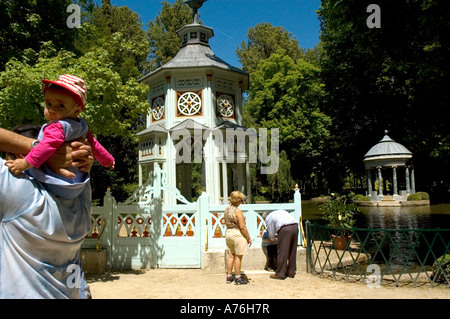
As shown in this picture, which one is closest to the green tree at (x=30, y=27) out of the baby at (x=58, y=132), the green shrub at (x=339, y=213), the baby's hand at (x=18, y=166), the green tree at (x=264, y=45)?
the baby at (x=58, y=132)

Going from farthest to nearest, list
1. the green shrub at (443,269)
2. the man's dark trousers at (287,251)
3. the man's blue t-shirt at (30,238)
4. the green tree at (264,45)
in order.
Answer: the green tree at (264,45)
the man's dark trousers at (287,251)
the green shrub at (443,269)
the man's blue t-shirt at (30,238)

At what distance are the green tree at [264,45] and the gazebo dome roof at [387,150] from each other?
17483 millimetres

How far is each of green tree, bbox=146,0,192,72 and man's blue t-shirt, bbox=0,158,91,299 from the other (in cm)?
3319

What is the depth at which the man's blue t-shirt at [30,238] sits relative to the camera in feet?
5.95

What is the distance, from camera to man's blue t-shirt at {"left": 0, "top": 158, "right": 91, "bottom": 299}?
181cm

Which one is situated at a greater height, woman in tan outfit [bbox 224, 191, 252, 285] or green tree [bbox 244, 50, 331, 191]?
green tree [bbox 244, 50, 331, 191]

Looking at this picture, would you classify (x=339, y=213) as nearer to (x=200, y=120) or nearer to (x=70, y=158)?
(x=200, y=120)

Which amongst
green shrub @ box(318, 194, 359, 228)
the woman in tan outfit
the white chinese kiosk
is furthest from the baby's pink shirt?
green shrub @ box(318, 194, 359, 228)

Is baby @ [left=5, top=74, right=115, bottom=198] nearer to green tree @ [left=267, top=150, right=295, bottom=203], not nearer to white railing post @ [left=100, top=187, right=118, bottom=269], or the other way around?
white railing post @ [left=100, top=187, right=118, bottom=269]

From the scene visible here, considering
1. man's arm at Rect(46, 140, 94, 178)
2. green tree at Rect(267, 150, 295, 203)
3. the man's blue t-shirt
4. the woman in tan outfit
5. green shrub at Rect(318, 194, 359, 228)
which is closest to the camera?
the man's blue t-shirt

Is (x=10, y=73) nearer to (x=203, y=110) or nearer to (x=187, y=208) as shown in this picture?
(x=187, y=208)

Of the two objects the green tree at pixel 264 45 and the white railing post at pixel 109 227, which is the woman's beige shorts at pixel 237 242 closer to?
the white railing post at pixel 109 227

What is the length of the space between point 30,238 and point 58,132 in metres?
0.61
